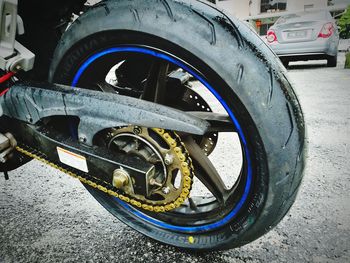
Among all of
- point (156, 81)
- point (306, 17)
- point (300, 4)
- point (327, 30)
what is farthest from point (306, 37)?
point (300, 4)

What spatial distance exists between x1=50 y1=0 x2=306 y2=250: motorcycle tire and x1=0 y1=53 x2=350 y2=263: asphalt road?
320 millimetres

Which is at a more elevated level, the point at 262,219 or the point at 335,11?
the point at 335,11

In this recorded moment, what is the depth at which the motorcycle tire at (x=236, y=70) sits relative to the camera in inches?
31.0

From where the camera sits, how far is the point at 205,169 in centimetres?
111

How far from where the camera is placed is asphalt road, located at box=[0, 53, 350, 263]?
1135 mm

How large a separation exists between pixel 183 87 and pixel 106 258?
Answer: 898 millimetres

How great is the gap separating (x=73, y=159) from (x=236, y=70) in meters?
0.71

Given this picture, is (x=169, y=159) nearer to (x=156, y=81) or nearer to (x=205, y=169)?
(x=205, y=169)

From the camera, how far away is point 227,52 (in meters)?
0.79

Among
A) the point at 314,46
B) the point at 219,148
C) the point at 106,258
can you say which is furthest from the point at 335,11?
the point at 106,258

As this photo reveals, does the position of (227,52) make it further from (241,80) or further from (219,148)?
(219,148)

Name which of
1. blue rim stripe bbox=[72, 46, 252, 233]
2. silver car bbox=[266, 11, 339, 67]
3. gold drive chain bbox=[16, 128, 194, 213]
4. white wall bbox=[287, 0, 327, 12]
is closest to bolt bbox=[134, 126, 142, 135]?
gold drive chain bbox=[16, 128, 194, 213]

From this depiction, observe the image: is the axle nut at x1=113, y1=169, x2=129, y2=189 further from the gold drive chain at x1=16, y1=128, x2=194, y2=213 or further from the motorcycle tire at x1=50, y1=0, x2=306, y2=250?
the motorcycle tire at x1=50, y1=0, x2=306, y2=250

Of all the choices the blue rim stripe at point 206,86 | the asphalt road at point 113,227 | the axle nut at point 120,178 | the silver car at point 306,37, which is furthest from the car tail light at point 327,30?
the axle nut at point 120,178
